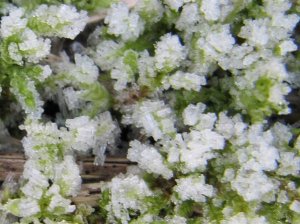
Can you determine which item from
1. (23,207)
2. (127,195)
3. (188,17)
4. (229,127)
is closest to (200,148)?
(229,127)

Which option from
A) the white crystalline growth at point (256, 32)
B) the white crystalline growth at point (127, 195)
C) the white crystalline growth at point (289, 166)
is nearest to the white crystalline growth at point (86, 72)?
the white crystalline growth at point (127, 195)

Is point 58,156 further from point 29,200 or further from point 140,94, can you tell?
point 140,94

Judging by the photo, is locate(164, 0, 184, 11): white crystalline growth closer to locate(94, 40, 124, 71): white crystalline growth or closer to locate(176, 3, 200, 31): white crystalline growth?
locate(176, 3, 200, 31): white crystalline growth

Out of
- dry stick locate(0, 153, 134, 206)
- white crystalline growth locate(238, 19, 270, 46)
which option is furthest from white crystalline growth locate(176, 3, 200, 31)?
dry stick locate(0, 153, 134, 206)

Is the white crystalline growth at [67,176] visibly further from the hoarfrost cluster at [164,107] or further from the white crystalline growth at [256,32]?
the white crystalline growth at [256,32]

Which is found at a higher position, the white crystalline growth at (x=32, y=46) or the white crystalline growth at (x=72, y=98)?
the white crystalline growth at (x=32, y=46)

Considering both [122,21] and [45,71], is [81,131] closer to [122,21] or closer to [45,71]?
[45,71]
